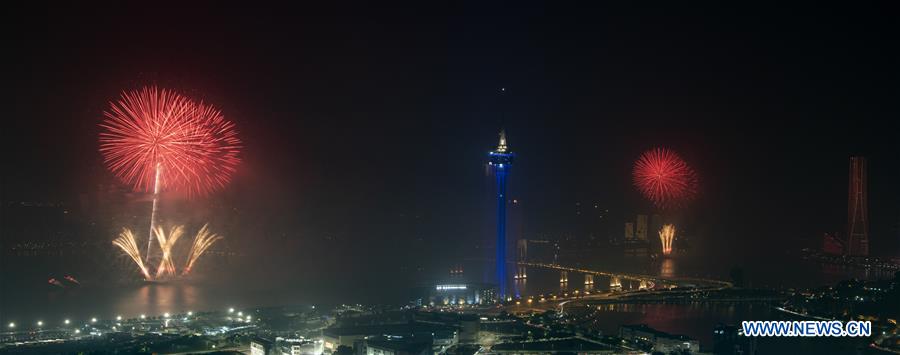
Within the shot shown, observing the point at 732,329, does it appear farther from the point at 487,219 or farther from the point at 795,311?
the point at 487,219

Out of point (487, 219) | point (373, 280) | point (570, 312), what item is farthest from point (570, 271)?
point (487, 219)

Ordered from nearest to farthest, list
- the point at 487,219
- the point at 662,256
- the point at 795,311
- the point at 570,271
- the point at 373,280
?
the point at 795,311 → the point at 373,280 → the point at 570,271 → the point at 662,256 → the point at 487,219

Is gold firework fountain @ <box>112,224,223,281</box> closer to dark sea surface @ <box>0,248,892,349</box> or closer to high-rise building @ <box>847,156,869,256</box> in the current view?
dark sea surface @ <box>0,248,892,349</box>

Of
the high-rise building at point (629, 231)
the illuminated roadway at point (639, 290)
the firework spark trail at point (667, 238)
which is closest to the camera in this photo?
the illuminated roadway at point (639, 290)

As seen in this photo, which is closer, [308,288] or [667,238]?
[308,288]

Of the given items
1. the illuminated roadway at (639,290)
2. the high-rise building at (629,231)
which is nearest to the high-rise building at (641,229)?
the high-rise building at (629,231)

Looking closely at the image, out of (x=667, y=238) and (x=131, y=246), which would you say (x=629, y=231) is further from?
(x=131, y=246)

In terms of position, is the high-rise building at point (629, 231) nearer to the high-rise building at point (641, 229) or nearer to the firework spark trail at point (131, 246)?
the high-rise building at point (641, 229)

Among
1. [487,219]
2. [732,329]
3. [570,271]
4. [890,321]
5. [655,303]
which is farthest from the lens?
[487,219]

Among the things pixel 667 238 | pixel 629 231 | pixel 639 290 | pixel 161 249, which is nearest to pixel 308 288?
pixel 161 249

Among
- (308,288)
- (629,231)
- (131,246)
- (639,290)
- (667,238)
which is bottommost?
(308,288)

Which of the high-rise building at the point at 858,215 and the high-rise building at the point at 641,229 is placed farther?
the high-rise building at the point at 641,229
